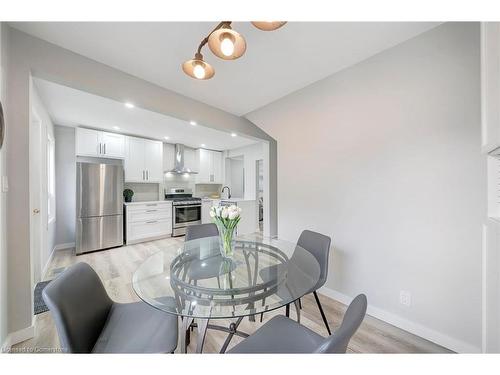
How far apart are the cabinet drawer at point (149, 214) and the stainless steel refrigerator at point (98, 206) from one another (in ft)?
0.67

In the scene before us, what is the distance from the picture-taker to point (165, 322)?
1.07 metres

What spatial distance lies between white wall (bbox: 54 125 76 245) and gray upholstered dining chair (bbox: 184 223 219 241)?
3.22 m

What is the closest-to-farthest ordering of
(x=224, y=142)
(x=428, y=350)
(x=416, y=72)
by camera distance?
(x=428, y=350) < (x=416, y=72) < (x=224, y=142)

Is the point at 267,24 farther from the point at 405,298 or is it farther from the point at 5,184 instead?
the point at 405,298

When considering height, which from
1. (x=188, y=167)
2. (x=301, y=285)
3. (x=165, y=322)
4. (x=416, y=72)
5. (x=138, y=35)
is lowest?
(x=165, y=322)

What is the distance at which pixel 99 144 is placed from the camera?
3.75m

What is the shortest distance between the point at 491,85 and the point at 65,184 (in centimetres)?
552

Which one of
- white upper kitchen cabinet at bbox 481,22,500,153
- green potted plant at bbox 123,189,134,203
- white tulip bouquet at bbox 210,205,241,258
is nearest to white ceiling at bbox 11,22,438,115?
white upper kitchen cabinet at bbox 481,22,500,153

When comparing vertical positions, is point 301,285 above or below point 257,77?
below
